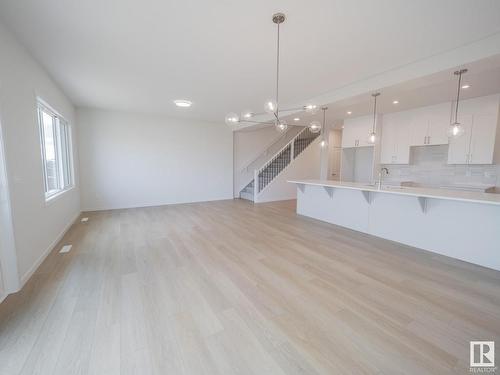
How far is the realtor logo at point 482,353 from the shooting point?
146 cm

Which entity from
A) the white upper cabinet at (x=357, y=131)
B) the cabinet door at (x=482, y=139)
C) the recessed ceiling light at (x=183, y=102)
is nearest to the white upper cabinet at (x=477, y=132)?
the cabinet door at (x=482, y=139)

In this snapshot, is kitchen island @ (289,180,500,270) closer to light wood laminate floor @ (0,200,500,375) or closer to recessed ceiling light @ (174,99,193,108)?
light wood laminate floor @ (0,200,500,375)

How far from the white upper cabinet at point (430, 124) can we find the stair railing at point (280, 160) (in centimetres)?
337

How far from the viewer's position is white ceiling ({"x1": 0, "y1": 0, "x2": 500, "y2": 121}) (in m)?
2.01

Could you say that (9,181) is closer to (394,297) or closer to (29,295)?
(29,295)

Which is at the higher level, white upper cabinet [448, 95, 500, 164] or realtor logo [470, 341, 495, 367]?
white upper cabinet [448, 95, 500, 164]

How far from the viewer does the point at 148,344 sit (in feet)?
5.31

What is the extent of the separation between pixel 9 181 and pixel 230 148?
5.96 meters

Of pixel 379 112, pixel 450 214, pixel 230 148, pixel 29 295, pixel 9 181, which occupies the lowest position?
pixel 29 295

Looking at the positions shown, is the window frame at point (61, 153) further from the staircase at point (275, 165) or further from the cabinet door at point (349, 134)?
the cabinet door at point (349, 134)

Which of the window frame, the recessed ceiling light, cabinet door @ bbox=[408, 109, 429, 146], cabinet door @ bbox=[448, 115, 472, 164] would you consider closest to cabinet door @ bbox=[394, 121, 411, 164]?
cabinet door @ bbox=[408, 109, 429, 146]

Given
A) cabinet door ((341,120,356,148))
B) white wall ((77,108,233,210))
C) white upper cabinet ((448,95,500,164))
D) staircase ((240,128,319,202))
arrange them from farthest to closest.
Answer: staircase ((240,128,319,202)) < cabinet door ((341,120,356,148)) < white wall ((77,108,233,210)) < white upper cabinet ((448,95,500,164))

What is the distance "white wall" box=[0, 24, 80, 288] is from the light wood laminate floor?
351mm

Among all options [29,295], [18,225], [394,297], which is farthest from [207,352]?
[18,225]
